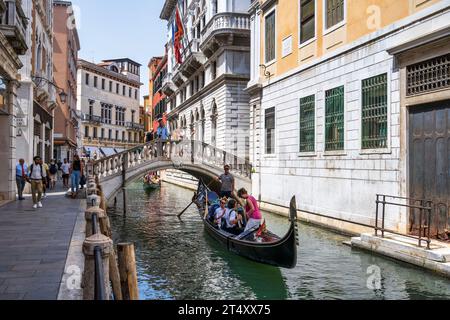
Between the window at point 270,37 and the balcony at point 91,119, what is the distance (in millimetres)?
43186

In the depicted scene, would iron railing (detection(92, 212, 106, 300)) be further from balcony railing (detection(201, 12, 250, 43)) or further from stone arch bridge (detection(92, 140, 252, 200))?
balcony railing (detection(201, 12, 250, 43))

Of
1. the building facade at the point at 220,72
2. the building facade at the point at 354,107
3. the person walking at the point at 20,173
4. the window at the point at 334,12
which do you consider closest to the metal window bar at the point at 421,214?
the building facade at the point at 354,107

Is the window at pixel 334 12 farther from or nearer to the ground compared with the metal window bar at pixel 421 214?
farther from the ground

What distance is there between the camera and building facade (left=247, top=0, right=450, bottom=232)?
939 cm

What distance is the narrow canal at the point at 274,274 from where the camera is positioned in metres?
7.38

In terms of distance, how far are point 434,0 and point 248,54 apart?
1539cm

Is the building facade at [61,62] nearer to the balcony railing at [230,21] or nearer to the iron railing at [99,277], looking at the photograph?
the balcony railing at [230,21]

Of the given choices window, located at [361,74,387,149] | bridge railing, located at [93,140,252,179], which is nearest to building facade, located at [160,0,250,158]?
bridge railing, located at [93,140,252,179]

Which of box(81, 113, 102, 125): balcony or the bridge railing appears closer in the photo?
the bridge railing

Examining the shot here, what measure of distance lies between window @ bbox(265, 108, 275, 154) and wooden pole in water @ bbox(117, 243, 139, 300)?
13.2m

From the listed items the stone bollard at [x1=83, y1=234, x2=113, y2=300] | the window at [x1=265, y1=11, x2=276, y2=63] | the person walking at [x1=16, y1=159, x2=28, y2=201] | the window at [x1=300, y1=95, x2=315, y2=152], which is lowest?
the stone bollard at [x1=83, y1=234, x2=113, y2=300]

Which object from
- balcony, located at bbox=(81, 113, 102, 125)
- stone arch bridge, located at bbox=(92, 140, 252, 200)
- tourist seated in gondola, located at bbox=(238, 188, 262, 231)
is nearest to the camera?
tourist seated in gondola, located at bbox=(238, 188, 262, 231)
